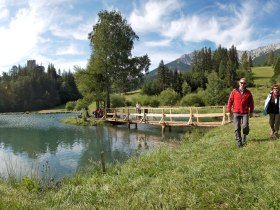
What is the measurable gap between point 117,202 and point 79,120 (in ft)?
111

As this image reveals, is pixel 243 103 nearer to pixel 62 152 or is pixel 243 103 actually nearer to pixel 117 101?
pixel 62 152

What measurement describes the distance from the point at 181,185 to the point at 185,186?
13cm

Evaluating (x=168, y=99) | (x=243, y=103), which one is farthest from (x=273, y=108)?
(x=168, y=99)

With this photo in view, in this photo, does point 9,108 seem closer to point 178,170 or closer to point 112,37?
point 112,37

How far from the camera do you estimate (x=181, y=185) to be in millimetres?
→ 8250

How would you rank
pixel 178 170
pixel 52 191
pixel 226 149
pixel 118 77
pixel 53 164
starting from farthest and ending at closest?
pixel 118 77
pixel 53 164
pixel 226 149
pixel 52 191
pixel 178 170

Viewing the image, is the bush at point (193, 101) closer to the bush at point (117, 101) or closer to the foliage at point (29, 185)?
the bush at point (117, 101)

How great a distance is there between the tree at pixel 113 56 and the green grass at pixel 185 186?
3206 centimetres

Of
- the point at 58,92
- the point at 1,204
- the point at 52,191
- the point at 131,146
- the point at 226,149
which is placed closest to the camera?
the point at 1,204

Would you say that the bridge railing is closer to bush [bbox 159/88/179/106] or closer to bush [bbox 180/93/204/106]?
bush [bbox 180/93/204/106]

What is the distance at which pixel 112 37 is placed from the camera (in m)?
43.4

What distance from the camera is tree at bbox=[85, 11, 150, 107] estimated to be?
42.9 metres

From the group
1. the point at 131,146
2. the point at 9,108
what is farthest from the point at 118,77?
the point at 9,108

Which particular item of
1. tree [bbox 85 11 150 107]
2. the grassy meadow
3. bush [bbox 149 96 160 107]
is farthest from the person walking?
bush [bbox 149 96 160 107]
